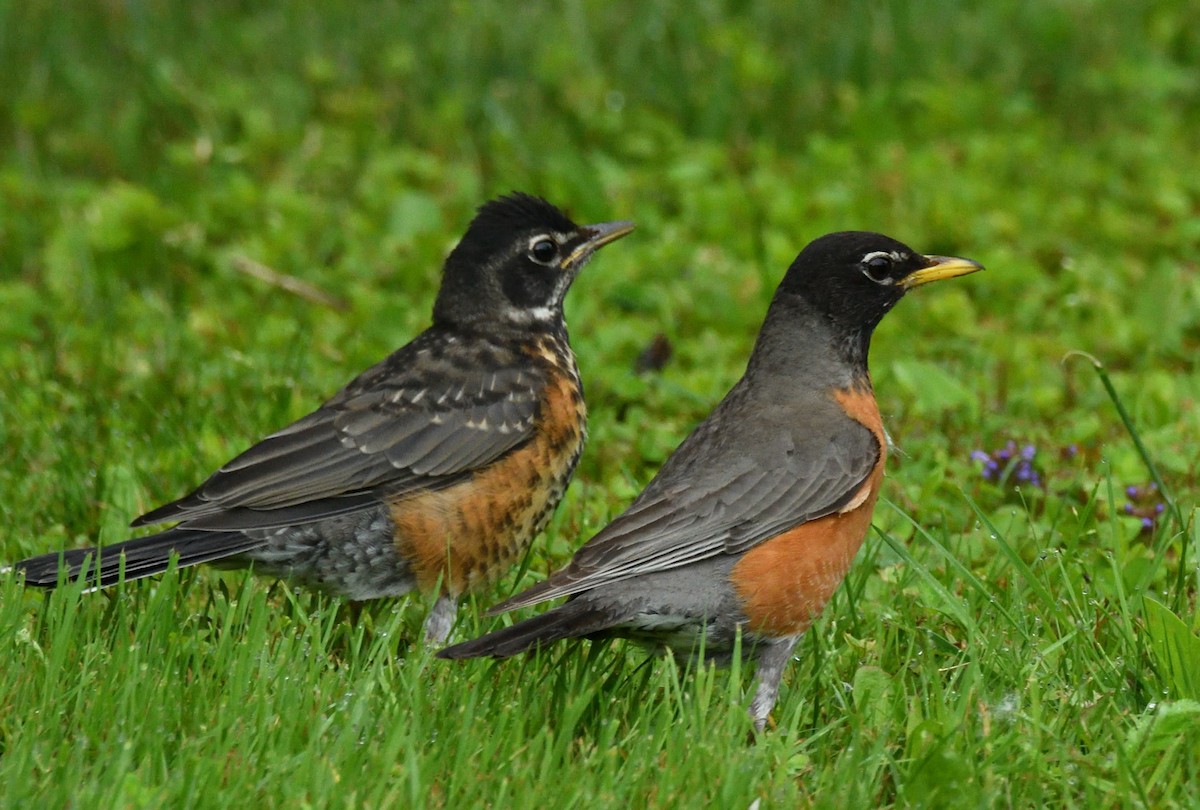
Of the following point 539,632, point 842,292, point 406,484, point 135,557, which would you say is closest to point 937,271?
point 842,292

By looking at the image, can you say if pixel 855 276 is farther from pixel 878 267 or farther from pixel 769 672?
pixel 769 672

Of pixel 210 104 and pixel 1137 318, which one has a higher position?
pixel 210 104

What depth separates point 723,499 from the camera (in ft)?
15.5

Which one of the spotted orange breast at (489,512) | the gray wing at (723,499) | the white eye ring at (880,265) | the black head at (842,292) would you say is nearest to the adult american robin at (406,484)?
the spotted orange breast at (489,512)

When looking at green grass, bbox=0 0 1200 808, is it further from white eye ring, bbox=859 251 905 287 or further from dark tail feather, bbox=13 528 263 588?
white eye ring, bbox=859 251 905 287

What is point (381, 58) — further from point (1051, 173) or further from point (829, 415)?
point (829, 415)

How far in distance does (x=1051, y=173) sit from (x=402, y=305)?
3.98 m

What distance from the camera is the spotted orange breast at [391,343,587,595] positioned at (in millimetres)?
5215

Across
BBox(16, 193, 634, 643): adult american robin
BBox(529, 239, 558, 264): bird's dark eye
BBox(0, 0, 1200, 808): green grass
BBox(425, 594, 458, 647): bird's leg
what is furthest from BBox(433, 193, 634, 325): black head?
BBox(425, 594, 458, 647): bird's leg

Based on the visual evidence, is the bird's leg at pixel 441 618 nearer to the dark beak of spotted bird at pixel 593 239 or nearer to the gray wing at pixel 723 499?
the gray wing at pixel 723 499

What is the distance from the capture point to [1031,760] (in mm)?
3949

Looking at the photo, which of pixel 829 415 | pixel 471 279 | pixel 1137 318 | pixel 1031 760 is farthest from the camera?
pixel 1137 318

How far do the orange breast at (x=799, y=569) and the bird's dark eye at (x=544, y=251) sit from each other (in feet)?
5.37

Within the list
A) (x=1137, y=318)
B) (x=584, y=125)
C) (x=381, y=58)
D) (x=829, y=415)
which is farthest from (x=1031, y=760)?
(x=381, y=58)
